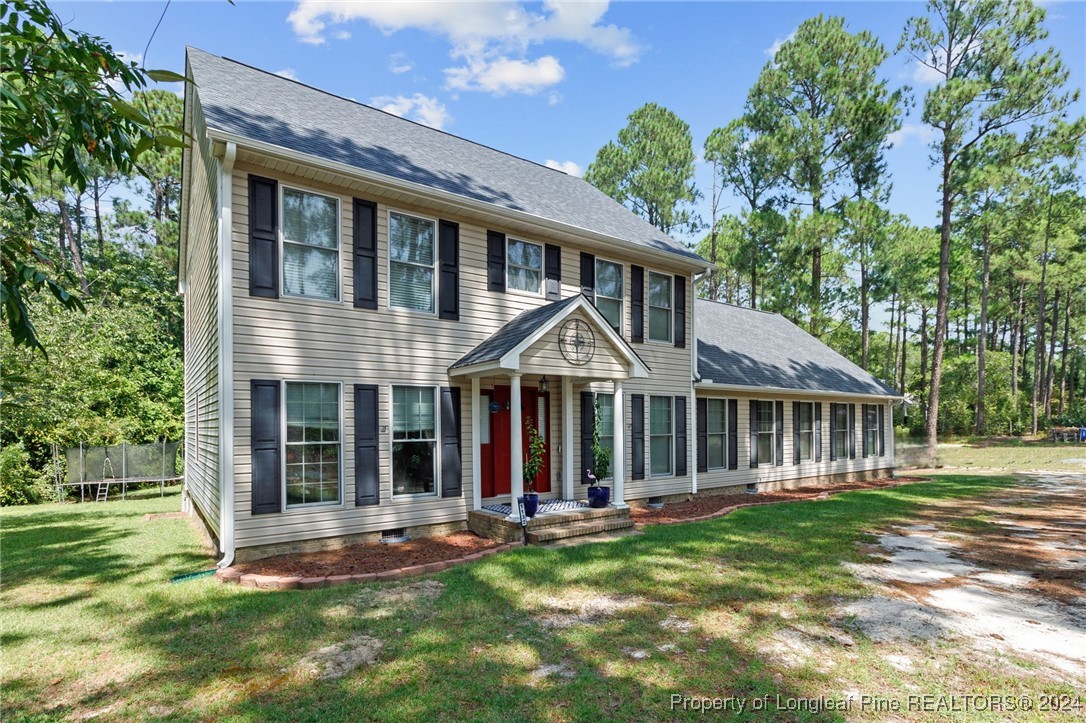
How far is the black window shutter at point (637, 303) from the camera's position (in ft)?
36.7

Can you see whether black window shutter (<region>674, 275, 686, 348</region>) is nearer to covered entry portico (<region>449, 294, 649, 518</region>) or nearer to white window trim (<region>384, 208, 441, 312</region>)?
covered entry portico (<region>449, 294, 649, 518</region>)

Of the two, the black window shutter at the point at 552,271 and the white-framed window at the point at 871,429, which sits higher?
the black window shutter at the point at 552,271

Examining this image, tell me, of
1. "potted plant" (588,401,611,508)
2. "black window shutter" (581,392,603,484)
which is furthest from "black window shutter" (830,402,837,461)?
"black window shutter" (581,392,603,484)

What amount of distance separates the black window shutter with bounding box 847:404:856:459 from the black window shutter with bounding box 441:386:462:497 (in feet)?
42.8

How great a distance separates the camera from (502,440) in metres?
9.66

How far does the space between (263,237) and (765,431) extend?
12.1 meters

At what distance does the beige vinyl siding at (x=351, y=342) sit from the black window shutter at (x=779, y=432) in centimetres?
761

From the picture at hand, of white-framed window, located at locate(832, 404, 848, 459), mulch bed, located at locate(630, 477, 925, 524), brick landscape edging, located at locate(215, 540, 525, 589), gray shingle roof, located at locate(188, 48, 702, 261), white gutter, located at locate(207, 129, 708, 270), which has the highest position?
→ gray shingle roof, located at locate(188, 48, 702, 261)

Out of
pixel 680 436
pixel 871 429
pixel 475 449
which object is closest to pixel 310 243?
pixel 475 449

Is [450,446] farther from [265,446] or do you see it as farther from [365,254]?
[365,254]

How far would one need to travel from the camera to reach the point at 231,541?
22.7 feet

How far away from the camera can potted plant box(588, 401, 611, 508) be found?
30.2ft

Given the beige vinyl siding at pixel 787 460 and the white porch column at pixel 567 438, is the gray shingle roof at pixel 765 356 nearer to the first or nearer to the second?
the beige vinyl siding at pixel 787 460

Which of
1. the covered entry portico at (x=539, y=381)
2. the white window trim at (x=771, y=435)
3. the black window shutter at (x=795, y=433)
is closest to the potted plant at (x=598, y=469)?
the covered entry portico at (x=539, y=381)
